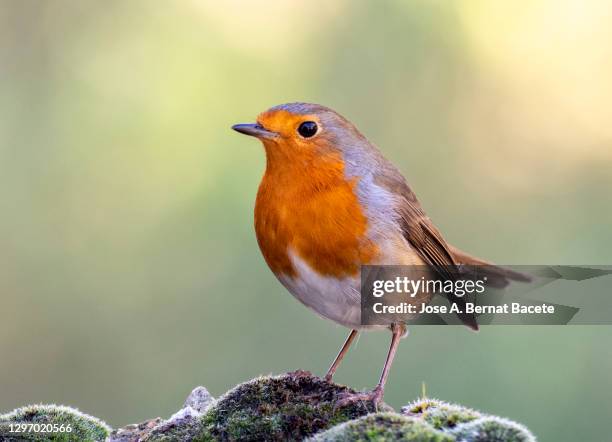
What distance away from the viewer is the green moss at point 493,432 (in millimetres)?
2904

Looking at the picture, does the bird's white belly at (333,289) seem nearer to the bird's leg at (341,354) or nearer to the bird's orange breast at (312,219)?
the bird's orange breast at (312,219)

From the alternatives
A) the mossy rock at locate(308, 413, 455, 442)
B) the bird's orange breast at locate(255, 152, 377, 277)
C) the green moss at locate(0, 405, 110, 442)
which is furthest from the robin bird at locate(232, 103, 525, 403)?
the green moss at locate(0, 405, 110, 442)

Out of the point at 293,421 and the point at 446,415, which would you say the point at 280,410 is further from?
the point at 446,415

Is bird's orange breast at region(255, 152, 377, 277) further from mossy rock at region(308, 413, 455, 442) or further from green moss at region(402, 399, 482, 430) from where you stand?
mossy rock at region(308, 413, 455, 442)

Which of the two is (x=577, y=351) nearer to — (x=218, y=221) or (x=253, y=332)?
(x=253, y=332)

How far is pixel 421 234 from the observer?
4602mm

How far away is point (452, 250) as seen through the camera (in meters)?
5.26

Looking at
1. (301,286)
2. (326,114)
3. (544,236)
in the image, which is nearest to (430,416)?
(301,286)

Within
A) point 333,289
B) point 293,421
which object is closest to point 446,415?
point 293,421

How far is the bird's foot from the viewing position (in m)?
3.47

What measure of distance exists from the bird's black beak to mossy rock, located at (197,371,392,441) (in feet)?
4.13

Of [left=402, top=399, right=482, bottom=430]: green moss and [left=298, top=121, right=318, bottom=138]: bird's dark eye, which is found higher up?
[left=298, top=121, right=318, bottom=138]: bird's dark eye

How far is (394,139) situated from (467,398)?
2.80m

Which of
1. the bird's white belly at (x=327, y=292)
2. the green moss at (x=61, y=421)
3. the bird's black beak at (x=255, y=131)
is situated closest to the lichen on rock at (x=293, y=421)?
the green moss at (x=61, y=421)
